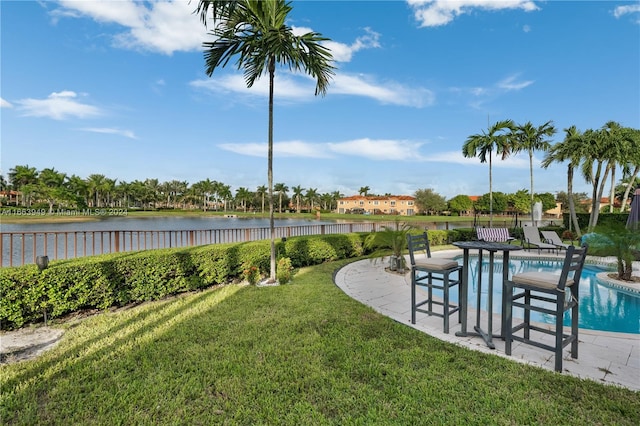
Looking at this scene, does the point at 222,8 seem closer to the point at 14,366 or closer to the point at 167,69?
the point at 14,366

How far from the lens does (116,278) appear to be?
438 cm

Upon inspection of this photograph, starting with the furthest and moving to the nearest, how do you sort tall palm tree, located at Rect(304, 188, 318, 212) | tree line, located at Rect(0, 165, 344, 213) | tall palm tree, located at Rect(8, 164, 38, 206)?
tall palm tree, located at Rect(304, 188, 318, 212), tree line, located at Rect(0, 165, 344, 213), tall palm tree, located at Rect(8, 164, 38, 206)

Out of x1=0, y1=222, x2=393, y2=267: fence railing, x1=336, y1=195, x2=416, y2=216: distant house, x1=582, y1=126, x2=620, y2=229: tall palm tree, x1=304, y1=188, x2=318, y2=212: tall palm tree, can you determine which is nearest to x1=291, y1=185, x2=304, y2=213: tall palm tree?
x1=304, y1=188, x2=318, y2=212: tall palm tree

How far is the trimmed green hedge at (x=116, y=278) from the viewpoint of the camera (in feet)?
11.7

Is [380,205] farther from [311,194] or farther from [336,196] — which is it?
[311,194]

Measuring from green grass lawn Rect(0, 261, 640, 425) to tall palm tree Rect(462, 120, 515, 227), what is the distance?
13305 mm

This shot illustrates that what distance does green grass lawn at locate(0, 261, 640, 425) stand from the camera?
74.3 inches

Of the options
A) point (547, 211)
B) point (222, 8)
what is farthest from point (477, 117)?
point (547, 211)

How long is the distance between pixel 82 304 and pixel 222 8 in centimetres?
485

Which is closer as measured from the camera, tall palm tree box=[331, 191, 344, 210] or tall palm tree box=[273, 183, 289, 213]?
tall palm tree box=[273, 183, 289, 213]

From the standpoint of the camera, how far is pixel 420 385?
2.21 metres

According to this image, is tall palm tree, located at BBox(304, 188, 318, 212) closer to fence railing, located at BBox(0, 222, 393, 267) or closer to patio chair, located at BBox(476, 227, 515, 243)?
fence railing, located at BBox(0, 222, 393, 267)

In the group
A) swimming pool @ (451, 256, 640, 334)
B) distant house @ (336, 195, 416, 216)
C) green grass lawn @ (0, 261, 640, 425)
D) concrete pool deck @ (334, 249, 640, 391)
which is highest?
distant house @ (336, 195, 416, 216)

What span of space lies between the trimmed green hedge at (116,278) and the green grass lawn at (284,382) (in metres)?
0.71
